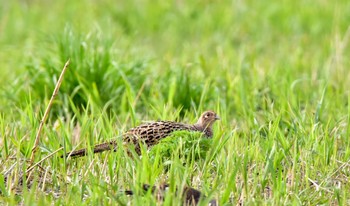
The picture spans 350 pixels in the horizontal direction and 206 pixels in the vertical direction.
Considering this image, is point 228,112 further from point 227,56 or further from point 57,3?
point 57,3

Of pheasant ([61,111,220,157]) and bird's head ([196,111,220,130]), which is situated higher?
bird's head ([196,111,220,130])

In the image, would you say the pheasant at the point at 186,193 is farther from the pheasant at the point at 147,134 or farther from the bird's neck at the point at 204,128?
the bird's neck at the point at 204,128

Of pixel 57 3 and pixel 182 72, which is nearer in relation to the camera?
pixel 182 72

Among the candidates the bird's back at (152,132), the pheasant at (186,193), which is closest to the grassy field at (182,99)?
the pheasant at (186,193)

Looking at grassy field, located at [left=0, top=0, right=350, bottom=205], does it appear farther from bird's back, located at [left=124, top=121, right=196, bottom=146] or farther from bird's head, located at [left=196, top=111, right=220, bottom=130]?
bird's back, located at [left=124, top=121, right=196, bottom=146]

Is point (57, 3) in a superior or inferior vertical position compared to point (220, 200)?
superior

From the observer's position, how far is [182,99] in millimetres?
7027

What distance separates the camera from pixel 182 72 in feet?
24.0

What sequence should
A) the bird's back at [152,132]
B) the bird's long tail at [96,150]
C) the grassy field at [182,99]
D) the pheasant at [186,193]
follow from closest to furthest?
the pheasant at [186,193] < the grassy field at [182,99] < the bird's long tail at [96,150] < the bird's back at [152,132]

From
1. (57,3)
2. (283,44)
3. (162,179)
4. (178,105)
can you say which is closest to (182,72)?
(178,105)

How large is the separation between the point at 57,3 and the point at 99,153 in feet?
25.5

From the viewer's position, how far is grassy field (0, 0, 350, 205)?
473 cm

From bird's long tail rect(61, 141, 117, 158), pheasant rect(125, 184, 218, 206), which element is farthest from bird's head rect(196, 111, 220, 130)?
pheasant rect(125, 184, 218, 206)

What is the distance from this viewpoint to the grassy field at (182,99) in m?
4.73
